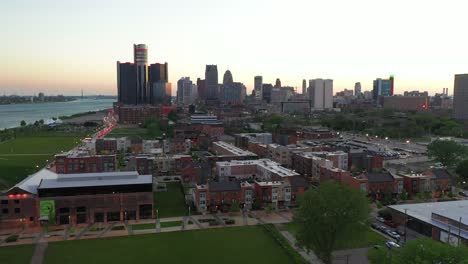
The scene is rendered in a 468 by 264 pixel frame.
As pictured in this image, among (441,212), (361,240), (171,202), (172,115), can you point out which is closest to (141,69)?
(172,115)

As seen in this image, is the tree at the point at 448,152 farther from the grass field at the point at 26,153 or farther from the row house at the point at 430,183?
the grass field at the point at 26,153

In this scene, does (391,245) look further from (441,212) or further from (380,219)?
(380,219)

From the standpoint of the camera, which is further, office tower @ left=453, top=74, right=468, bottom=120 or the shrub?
office tower @ left=453, top=74, right=468, bottom=120

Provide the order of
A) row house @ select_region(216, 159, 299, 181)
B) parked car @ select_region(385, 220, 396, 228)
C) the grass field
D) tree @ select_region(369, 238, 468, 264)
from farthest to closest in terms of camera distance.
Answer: the grass field → row house @ select_region(216, 159, 299, 181) → parked car @ select_region(385, 220, 396, 228) → tree @ select_region(369, 238, 468, 264)

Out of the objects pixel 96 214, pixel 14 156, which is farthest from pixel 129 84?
pixel 96 214

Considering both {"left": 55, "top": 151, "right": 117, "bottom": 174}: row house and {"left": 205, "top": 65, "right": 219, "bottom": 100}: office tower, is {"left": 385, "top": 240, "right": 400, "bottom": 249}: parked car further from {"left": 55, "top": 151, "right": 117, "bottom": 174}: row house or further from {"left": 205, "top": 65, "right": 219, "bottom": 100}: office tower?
{"left": 205, "top": 65, "right": 219, "bottom": 100}: office tower

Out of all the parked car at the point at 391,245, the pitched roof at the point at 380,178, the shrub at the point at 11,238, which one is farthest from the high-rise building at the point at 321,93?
the shrub at the point at 11,238

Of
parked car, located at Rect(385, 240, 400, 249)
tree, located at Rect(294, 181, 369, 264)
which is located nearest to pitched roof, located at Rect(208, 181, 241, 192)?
tree, located at Rect(294, 181, 369, 264)
